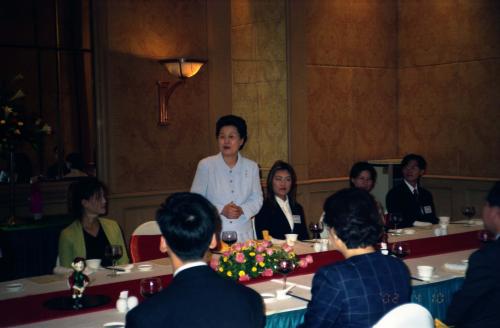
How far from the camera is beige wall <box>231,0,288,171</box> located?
8367mm

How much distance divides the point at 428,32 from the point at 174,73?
380 centimetres

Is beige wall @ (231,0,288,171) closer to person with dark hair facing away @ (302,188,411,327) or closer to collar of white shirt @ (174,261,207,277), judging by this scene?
person with dark hair facing away @ (302,188,411,327)

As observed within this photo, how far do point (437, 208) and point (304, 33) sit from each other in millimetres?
2880

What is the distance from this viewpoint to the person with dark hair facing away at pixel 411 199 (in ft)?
20.3

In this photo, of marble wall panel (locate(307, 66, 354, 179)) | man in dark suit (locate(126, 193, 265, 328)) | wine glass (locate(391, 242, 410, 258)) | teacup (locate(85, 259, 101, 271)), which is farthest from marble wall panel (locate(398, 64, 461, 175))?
man in dark suit (locate(126, 193, 265, 328))

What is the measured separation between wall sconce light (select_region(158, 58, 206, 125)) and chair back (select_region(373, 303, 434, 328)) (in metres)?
4.88

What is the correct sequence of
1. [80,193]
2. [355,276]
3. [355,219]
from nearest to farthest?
[355,276] → [355,219] → [80,193]

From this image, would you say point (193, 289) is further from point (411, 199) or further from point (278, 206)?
point (411, 199)

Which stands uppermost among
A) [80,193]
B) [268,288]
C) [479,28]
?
[479,28]

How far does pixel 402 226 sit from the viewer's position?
6012mm

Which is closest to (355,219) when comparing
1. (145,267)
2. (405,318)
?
(405,318)

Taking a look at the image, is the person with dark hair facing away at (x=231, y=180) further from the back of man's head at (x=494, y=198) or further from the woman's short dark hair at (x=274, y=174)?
the back of man's head at (x=494, y=198)

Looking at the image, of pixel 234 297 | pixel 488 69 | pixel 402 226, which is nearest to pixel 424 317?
pixel 234 297

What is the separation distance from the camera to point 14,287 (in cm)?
361
